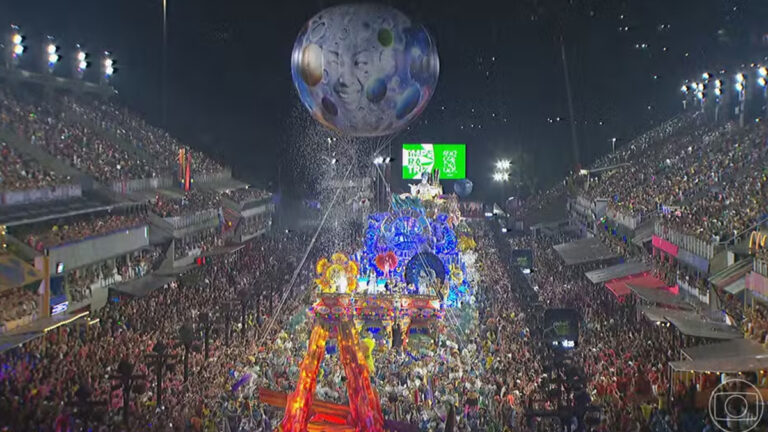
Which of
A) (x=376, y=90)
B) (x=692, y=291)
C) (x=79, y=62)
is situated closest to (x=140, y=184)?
(x=79, y=62)

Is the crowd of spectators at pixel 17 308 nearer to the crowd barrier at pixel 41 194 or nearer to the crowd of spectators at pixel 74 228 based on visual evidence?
the crowd of spectators at pixel 74 228

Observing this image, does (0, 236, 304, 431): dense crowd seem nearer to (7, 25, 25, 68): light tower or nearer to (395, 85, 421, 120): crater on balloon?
(395, 85, 421, 120): crater on balloon

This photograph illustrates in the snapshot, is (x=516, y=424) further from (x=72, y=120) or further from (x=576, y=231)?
(x=576, y=231)

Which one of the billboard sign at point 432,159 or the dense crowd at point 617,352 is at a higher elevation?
the billboard sign at point 432,159

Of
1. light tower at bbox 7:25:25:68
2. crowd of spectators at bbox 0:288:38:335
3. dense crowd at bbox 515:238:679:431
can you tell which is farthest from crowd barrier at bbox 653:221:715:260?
light tower at bbox 7:25:25:68

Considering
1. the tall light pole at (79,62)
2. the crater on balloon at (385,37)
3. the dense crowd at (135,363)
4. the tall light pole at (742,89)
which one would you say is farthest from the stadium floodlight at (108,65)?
the tall light pole at (742,89)
